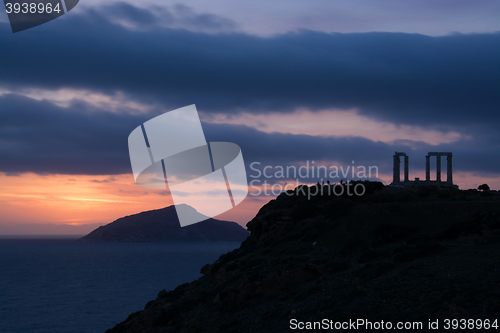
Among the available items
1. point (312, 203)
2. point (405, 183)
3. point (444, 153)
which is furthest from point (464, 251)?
point (444, 153)

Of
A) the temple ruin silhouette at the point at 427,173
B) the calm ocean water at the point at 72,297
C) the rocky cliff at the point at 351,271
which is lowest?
the calm ocean water at the point at 72,297

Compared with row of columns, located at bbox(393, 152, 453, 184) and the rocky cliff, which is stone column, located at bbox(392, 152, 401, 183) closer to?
row of columns, located at bbox(393, 152, 453, 184)

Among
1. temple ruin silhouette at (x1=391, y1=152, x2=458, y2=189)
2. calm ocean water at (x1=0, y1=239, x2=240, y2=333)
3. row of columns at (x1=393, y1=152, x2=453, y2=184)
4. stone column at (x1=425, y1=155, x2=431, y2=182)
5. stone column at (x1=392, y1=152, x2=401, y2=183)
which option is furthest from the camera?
calm ocean water at (x1=0, y1=239, x2=240, y2=333)

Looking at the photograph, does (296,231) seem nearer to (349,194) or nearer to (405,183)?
(349,194)

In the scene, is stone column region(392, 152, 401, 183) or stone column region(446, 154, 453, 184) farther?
stone column region(392, 152, 401, 183)

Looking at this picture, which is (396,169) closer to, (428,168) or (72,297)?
(428,168)

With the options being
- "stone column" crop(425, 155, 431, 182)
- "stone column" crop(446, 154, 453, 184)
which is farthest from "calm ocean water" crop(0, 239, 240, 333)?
"stone column" crop(446, 154, 453, 184)

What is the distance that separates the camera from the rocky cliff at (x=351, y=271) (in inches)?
582

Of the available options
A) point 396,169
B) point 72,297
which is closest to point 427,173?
point 396,169

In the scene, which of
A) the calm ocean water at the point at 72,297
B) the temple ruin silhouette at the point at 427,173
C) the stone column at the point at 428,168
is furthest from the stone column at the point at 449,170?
the calm ocean water at the point at 72,297

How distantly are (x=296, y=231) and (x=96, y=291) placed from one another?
6502 cm

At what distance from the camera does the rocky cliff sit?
14773 mm

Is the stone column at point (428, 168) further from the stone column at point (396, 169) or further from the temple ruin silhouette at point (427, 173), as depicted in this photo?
the stone column at point (396, 169)

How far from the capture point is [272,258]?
27.0 metres
